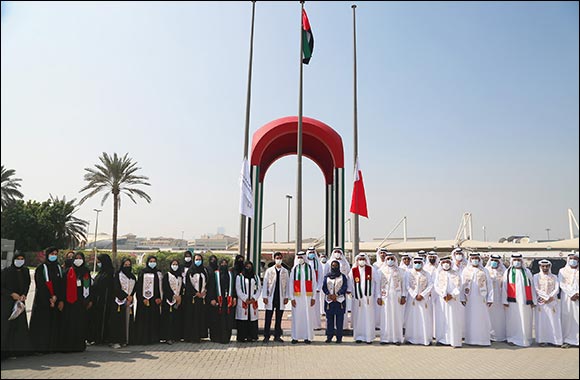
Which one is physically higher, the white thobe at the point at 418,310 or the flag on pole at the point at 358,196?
the flag on pole at the point at 358,196

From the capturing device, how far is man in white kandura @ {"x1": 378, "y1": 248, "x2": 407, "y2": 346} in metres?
9.20

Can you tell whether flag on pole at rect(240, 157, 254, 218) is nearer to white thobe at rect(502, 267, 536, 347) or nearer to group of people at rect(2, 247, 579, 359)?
group of people at rect(2, 247, 579, 359)

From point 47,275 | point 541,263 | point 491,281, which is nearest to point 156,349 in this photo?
point 47,275

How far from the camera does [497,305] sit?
9.80 m

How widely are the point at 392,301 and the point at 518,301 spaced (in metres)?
2.64

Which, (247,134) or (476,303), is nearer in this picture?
(476,303)

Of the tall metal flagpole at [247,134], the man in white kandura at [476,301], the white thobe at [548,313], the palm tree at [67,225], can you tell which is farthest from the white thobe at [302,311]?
the palm tree at [67,225]

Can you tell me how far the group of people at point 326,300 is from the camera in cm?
Answer: 870

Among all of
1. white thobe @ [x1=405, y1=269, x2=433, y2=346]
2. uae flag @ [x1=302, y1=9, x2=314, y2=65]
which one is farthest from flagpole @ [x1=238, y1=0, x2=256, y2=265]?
white thobe @ [x1=405, y1=269, x2=433, y2=346]

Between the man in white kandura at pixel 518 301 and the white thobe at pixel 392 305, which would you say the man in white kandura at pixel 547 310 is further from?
the white thobe at pixel 392 305

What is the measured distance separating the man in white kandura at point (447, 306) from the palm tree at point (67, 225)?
28713 mm

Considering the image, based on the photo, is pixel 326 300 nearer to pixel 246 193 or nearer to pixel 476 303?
pixel 476 303

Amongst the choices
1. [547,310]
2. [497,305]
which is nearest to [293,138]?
[497,305]

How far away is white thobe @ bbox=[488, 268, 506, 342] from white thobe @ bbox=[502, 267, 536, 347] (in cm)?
19
